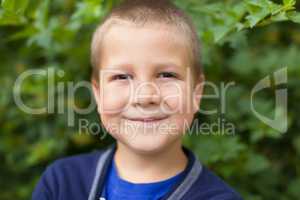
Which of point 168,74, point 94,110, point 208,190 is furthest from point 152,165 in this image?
point 94,110

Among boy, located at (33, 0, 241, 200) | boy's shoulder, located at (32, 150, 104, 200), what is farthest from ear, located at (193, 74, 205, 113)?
boy's shoulder, located at (32, 150, 104, 200)

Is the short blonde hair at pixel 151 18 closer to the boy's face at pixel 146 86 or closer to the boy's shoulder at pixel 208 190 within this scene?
the boy's face at pixel 146 86

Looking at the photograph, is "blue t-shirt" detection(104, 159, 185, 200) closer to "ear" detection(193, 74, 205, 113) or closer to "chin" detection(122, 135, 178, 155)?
"chin" detection(122, 135, 178, 155)

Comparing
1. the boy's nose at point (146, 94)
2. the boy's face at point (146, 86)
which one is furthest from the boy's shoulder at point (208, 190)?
the boy's nose at point (146, 94)

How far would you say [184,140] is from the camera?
2.47 metres

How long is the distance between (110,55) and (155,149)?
0.33 metres

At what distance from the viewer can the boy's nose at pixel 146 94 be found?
5.69ft

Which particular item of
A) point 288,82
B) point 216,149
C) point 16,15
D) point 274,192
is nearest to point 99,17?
point 16,15

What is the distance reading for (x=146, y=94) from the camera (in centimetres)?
174

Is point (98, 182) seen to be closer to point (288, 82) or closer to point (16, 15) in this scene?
point (16, 15)

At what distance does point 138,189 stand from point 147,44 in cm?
45

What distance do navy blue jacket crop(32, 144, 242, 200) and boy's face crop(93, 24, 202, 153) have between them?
128 millimetres

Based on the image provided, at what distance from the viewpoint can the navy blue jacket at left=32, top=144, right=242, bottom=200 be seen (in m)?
1.79

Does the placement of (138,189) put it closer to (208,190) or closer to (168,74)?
(208,190)
